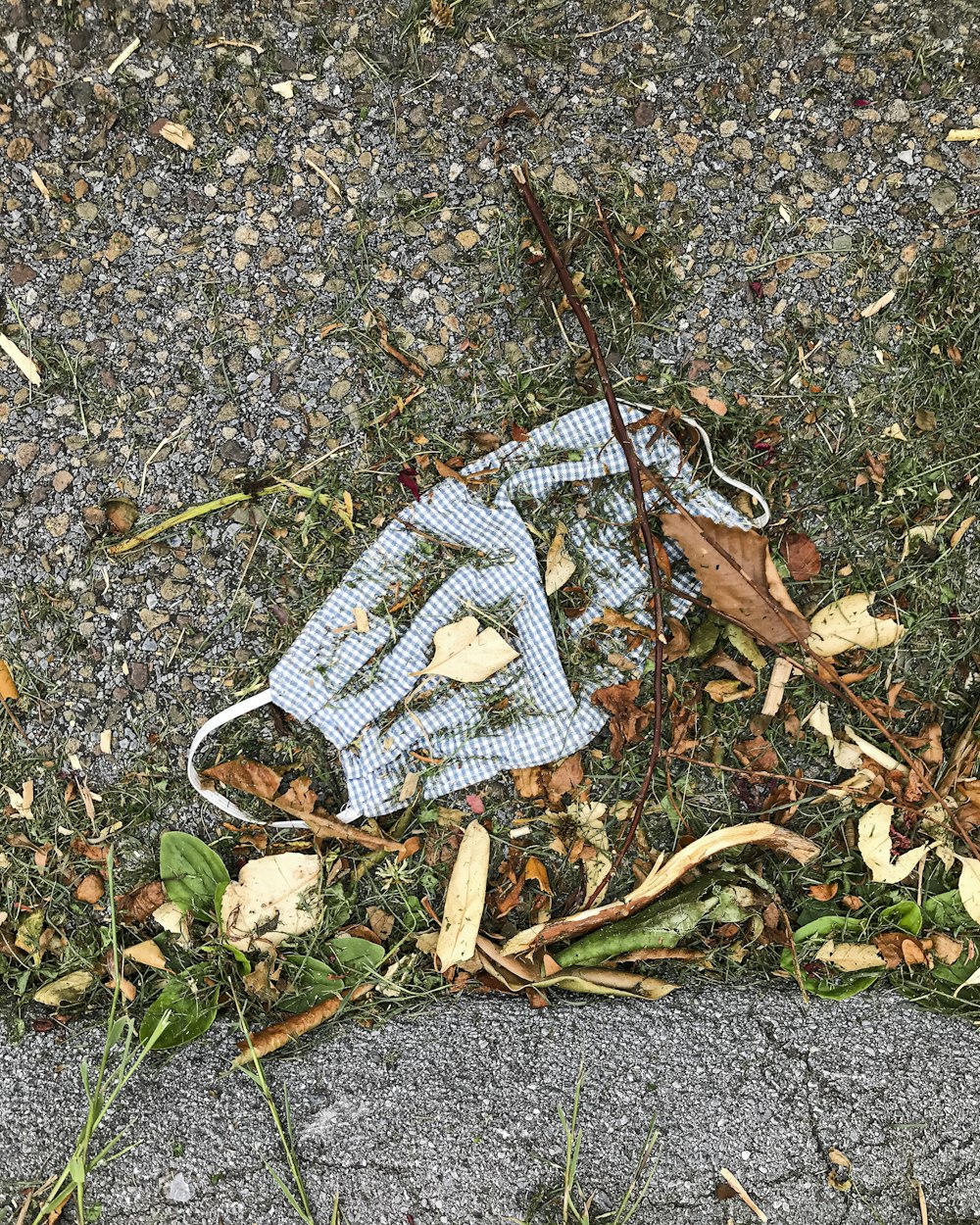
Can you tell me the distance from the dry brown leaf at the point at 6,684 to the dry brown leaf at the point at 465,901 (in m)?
1.12

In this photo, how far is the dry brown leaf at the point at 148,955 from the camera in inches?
69.8

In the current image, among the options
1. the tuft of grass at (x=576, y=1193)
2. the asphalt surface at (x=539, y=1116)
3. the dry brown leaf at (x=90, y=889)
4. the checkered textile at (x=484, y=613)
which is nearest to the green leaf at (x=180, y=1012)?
the asphalt surface at (x=539, y=1116)

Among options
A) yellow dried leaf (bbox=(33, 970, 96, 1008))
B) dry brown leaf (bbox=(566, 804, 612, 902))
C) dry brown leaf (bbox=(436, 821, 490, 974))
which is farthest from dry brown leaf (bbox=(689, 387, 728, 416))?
yellow dried leaf (bbox=(33, 970, 96, 1008))

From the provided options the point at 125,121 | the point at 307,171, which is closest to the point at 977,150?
the point at 307,171

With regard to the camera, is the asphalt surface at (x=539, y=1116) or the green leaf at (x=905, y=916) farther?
the green leaf at (x=905, y=916)

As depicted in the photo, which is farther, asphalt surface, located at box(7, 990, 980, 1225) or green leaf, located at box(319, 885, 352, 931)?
green leaf, located at box(319, 885, 352, 931)

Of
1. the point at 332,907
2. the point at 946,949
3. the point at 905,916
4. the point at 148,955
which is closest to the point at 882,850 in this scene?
the point at 905,916

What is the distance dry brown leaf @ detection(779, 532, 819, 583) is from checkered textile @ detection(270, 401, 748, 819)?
161mm

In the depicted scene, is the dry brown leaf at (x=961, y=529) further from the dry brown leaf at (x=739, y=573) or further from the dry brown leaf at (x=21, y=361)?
the dry brown leaf at (x=21, y=361)

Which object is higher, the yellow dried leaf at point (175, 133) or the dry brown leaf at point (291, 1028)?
the yellow dried leaf at point (175, 133)

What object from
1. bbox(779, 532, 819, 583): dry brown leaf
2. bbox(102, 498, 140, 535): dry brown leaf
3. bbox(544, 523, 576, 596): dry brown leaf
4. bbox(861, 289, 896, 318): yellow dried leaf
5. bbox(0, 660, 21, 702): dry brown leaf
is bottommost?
bbox(779, 532, 819, 583): dry brown leaf

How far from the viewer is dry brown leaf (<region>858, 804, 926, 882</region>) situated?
1811 mm

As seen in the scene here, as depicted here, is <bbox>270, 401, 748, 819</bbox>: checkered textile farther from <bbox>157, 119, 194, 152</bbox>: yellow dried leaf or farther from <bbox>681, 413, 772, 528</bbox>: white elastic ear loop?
<bbox>157, 119, 194, 152</bbox>: yellow dried leaf

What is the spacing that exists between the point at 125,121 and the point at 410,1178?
8.06 ft
